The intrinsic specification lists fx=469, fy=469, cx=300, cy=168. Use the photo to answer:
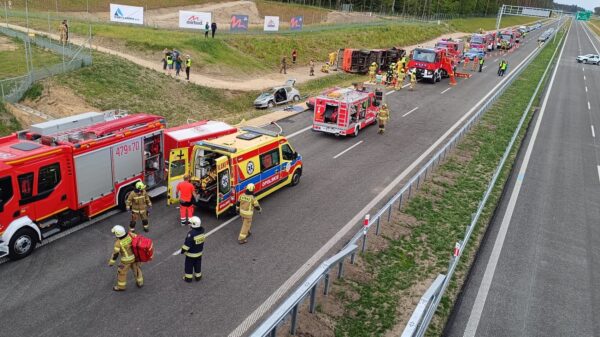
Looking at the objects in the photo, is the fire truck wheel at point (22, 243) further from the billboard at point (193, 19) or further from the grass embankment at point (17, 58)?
the billboard at point (193, 19)

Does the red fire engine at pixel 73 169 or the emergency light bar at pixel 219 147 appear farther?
the emergency light bar at pixel 219 147

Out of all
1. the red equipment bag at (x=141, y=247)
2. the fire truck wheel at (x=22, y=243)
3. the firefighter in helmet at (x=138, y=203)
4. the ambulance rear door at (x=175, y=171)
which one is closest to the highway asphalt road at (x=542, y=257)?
the red equipment bag at (x=141, y=247)

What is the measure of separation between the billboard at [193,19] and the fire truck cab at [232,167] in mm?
35800

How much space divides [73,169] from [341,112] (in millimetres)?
13158

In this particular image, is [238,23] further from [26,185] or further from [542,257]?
[542,257]

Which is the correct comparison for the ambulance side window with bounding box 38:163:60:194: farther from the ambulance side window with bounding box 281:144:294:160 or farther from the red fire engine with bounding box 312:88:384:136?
the red fire engine with bounding box 312:88:384:136

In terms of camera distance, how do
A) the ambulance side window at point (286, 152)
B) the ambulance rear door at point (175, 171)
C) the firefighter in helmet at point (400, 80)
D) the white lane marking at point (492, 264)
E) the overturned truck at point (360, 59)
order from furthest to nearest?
1. the overturned truck at point (360, 59)
2. the firefighter in helmet at point (400, 80)
3. the ambulance side window at point (286, 152)
4. the ambulance rear door at point (175, 171)
5. the white lane marking at point (492, 264)

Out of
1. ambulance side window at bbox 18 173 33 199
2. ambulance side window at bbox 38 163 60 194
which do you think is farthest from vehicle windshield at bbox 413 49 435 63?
ambulance side window at bbox 18 173 33 199

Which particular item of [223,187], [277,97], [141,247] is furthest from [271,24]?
[141,247]

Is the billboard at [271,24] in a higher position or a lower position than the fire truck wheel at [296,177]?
Answer: higher

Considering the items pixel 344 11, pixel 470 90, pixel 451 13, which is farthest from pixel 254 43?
pixel 451 13

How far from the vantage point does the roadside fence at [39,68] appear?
24053 millimetres

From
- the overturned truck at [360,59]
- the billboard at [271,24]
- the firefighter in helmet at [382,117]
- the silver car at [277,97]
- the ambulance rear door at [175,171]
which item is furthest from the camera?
the billboard at [271,24]

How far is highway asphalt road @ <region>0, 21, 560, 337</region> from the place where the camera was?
30.9 ft
